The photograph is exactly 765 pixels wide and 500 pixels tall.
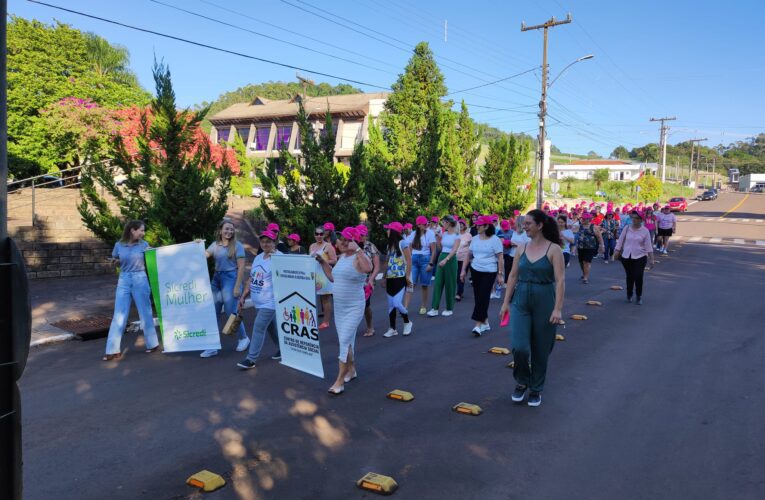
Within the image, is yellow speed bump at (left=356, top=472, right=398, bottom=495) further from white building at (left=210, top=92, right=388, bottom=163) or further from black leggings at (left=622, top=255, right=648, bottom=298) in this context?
white building at (left=210, top=92, right=388, bottom=163)

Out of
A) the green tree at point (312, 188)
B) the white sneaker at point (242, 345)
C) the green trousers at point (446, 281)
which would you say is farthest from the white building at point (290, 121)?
the white sneaker at point (242, 345)

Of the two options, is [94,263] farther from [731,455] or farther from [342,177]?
[731,455]

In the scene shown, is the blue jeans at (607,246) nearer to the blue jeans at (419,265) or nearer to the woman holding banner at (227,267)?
the blue jeans at (419,265)

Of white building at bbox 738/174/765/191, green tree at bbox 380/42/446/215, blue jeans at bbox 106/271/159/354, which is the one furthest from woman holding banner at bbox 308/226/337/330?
white building at bbox 738/174/765/191

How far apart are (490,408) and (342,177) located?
932cm

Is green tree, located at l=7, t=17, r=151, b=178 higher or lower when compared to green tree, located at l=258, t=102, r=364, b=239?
higher

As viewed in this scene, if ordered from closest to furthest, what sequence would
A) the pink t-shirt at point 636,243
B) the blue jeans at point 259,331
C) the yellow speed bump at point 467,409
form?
the yellow speed bump at point 467,409 → the blue jeans at point 259,331 → the pink t-shirt at point 636,243

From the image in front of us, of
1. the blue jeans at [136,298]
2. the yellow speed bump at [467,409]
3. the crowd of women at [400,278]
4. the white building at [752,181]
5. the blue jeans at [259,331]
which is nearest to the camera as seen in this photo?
the yellow speed bump at [467,409]

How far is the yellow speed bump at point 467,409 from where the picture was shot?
5539 millimetres

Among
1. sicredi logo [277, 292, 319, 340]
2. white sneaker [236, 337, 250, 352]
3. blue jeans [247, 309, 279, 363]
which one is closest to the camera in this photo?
sicredi logo [277, 292, 319, 340]

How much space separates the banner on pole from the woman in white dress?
299mm

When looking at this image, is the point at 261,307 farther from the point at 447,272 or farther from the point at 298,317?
the point at 447,272

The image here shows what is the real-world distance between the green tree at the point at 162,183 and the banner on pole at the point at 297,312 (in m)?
3.72

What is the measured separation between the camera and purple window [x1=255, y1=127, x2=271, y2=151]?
57.7 meters
